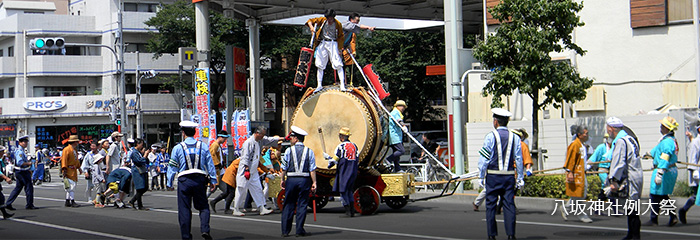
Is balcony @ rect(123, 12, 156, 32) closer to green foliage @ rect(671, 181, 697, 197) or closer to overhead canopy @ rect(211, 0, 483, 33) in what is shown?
overhead canopy @ rect(211, 0, 483, 33)

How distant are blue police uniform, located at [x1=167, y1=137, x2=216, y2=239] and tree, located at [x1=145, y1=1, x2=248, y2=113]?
123 ft

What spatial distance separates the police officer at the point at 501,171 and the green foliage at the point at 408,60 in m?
36.6

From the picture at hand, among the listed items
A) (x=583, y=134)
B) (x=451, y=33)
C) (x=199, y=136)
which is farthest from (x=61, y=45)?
(x=583, y=134)

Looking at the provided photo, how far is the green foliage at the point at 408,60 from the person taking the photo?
4762 cm

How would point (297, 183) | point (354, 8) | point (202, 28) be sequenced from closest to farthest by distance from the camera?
point (297, 183) → point (202, 28) → point (354, 8)

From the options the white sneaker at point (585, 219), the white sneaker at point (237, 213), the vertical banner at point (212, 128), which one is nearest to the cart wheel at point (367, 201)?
the white sneaker at point (237, 213)

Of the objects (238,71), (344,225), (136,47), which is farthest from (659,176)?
(136,47)

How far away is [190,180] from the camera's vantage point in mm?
11117

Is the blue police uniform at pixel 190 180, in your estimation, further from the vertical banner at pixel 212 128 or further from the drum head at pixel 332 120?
the vertical banner at pixel 212 128

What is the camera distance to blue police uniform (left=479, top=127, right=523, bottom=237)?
10.2 meters

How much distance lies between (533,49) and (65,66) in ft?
146

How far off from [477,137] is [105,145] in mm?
9879

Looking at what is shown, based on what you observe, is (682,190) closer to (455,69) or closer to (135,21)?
(455,69)

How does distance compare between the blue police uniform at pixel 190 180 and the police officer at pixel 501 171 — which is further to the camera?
the blue police uniform at pixel 190 180
